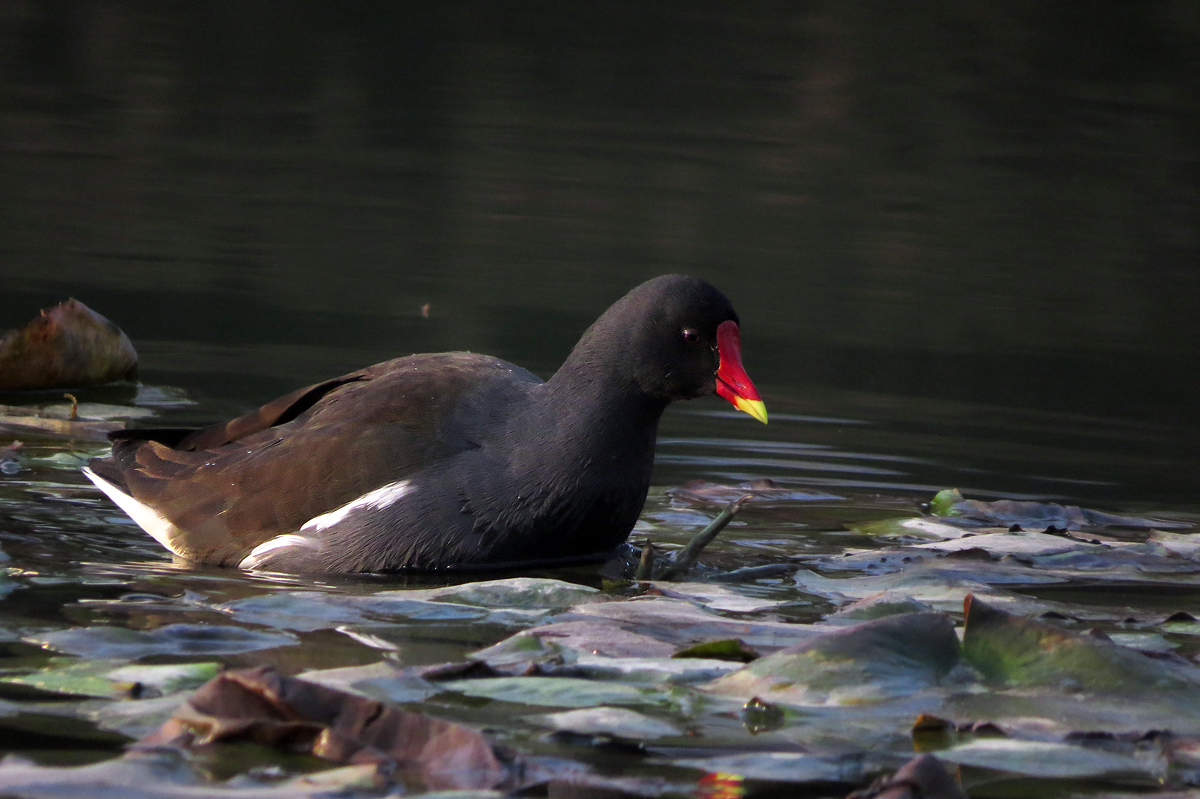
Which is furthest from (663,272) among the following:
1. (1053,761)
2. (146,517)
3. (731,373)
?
(1053,761)

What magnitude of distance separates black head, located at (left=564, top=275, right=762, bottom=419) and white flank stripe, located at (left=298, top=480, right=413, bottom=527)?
642 millimetres

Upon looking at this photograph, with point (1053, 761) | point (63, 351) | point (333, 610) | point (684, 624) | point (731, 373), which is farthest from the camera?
point (63, 351)

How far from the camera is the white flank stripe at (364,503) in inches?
180

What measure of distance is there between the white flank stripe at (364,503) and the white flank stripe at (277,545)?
0.12 feet

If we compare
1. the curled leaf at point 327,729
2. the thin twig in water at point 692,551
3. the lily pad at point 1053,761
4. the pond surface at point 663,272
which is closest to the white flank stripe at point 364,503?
the pond surface at point 663,272

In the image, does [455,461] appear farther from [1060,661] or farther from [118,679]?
[1060,661]

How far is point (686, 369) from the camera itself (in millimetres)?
4820

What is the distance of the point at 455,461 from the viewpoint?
461 centimetres

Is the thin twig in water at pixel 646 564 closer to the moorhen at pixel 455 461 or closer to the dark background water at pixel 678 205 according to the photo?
the moorhen at pixel 455 461

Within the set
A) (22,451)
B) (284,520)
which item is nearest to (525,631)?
(284,520)

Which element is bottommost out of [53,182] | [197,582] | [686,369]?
[197,582]

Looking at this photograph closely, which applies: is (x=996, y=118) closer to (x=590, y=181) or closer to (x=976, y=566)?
(x=590, y=181)

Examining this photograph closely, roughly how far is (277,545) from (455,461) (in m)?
0.55

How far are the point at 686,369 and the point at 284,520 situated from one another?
122 centimetres
